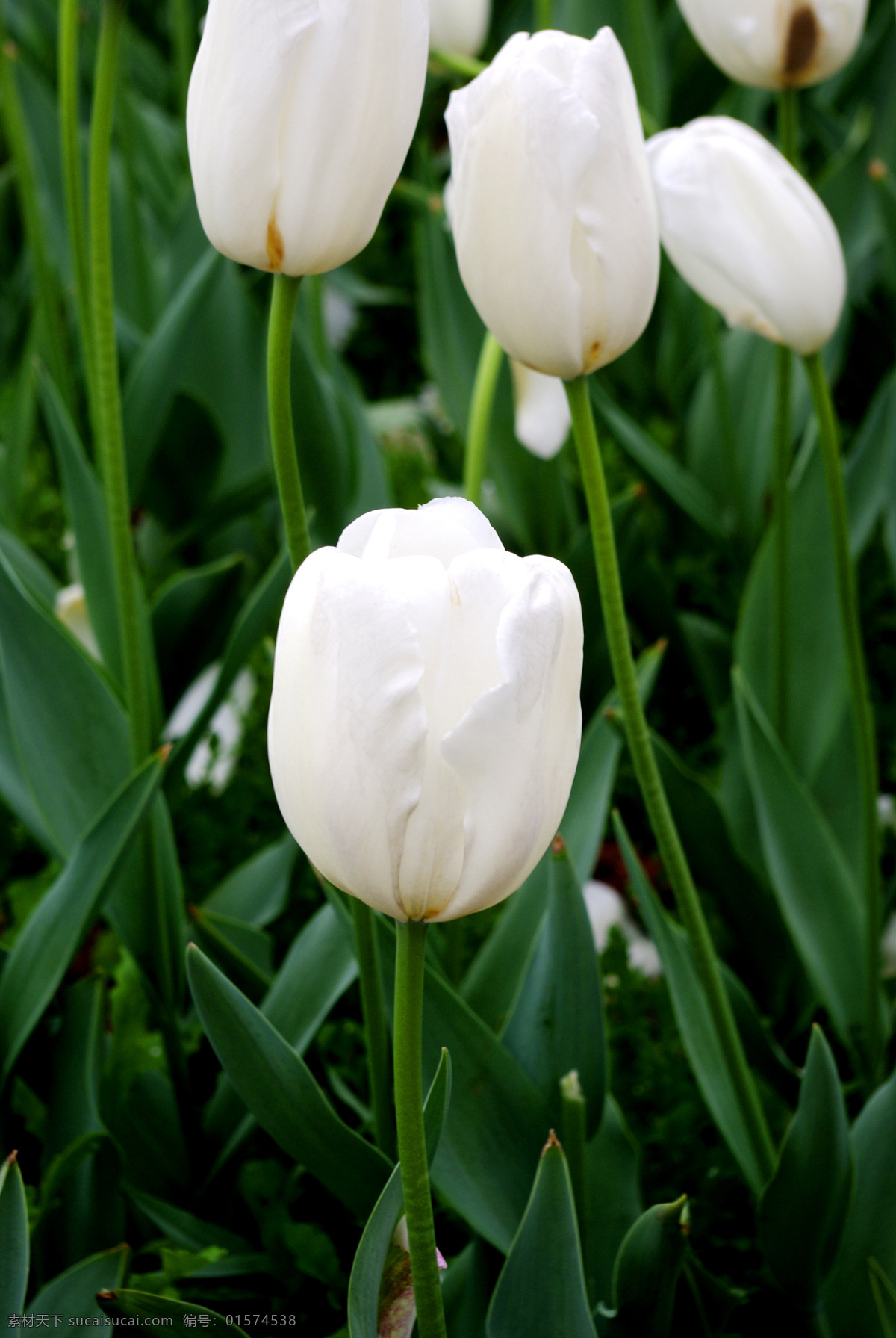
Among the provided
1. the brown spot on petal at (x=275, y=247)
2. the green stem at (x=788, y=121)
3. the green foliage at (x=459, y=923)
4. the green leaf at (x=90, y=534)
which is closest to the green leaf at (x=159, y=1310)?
the green foliage at (x=459, y=923)

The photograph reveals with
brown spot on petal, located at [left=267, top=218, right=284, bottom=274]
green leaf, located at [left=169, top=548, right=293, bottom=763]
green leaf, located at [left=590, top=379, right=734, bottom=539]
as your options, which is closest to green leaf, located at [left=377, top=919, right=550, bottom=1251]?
green leaf, located at [left=169, top=548, right=293, bottom=763]

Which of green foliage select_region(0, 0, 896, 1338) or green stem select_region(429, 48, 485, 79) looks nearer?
green foliage select_region(0, 0, 896, 1338)

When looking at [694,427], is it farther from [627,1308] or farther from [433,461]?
[627,1308]

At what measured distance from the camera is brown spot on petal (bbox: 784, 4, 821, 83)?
2.84 feet

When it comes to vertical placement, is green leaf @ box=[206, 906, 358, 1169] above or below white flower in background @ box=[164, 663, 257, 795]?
above

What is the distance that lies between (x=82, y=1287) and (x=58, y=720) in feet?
1.20

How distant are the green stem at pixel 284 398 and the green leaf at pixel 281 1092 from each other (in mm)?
198

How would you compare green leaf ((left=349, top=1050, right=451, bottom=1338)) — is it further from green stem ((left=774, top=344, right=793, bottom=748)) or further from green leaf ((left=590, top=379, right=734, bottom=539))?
green leaf ((left=590, top=379, right=734, bottom=539))

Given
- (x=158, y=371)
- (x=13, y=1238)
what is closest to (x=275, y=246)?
(x=13, y=1238)

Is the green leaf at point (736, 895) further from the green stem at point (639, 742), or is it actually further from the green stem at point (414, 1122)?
the green stem at point (414, 1122)

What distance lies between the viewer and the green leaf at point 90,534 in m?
1.03

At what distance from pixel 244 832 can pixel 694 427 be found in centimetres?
75

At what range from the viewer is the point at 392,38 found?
1.54 ft

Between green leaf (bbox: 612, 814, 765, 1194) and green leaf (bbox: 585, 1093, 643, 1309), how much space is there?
58 mm
